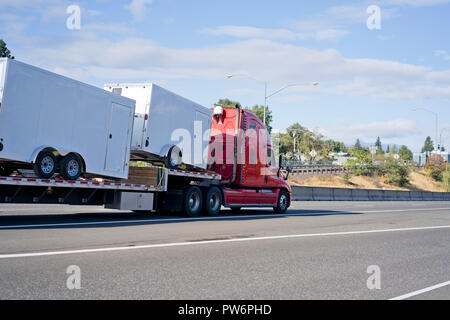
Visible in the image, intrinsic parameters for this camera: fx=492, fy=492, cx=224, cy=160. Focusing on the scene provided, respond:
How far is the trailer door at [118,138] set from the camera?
511 inches

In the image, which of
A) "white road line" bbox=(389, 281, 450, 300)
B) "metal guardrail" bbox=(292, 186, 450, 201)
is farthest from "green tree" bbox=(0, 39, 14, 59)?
"white road line" bbox=(389, 281, 450, 300)

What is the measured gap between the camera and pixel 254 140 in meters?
18.5

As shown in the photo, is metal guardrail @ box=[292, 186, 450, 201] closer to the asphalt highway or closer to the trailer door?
the asphalt highway

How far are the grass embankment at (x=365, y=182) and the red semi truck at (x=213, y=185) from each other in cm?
3849

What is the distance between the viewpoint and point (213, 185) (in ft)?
56.2

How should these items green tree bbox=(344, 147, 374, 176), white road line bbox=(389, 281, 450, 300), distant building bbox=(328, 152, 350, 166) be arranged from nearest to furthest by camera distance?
white road line bbox=(389, 281, 450, 300) < green tree bbox=(344, 147, 374, 176) < distant building bbox=(328, 152, 350, 166)

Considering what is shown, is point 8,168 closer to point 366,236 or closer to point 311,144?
point 366,236

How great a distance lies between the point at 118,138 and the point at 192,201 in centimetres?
389

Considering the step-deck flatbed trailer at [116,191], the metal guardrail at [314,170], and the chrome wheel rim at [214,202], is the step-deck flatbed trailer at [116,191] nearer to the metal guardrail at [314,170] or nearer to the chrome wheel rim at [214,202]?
the chrome wheel rim at [214,202]

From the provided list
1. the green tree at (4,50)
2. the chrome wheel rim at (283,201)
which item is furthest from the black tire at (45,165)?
the green tree at (4,50)

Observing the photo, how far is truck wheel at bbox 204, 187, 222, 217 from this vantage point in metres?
16.5

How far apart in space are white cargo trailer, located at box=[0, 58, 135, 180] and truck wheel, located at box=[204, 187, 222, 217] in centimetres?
368

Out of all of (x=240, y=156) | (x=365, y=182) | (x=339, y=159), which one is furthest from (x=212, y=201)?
(x=339, y=159)

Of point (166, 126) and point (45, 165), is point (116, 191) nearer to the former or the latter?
point (166, 126)
